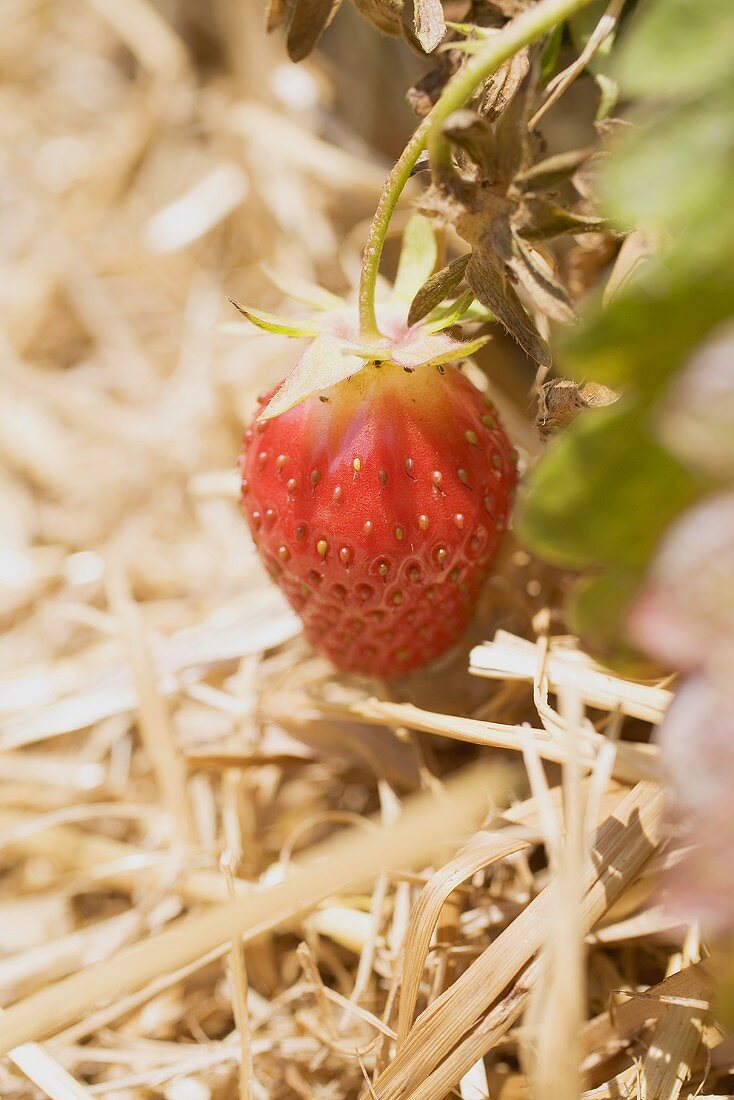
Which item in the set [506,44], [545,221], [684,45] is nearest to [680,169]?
[684,45]

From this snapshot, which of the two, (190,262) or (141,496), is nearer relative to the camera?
(141,496)

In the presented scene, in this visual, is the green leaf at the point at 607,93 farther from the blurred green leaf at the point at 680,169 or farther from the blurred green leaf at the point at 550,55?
the blurred green leaf at the point at 680,169

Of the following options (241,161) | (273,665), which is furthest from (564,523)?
(241,161)

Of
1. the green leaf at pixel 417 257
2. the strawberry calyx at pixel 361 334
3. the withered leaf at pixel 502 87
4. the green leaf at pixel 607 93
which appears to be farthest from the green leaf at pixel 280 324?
the green leaf at pixel 607 93

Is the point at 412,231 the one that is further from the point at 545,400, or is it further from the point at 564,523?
the point at 564,523

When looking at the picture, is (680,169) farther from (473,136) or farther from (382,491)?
(382,491)

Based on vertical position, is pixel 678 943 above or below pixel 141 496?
below
